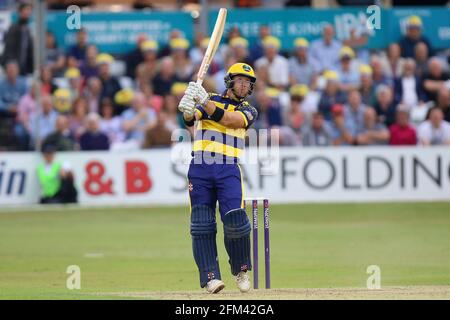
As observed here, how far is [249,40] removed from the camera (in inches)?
951

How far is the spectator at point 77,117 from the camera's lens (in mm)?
22500

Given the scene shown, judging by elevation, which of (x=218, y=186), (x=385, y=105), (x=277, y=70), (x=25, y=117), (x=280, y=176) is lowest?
(x=218, y=186)

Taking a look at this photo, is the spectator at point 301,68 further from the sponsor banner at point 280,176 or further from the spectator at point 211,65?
the sponsor banner at point 280,176

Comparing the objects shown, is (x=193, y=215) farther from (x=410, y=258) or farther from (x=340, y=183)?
(x=340, y=183)

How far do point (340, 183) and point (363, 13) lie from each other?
12.6ft

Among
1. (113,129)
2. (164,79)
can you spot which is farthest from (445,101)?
(113,129)

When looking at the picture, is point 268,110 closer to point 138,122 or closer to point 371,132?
point 371,132

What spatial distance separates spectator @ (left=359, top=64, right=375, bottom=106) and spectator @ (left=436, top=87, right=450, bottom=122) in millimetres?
1311

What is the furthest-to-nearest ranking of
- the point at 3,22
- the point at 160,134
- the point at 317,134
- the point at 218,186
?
the point at 3,22 < the point at 317,134 < the point at 160,134 < the point at 218,186

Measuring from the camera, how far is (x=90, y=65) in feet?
76.1

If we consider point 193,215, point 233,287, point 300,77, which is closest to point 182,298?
point 193,215

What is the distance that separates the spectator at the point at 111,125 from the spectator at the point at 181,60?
Result: 153cm

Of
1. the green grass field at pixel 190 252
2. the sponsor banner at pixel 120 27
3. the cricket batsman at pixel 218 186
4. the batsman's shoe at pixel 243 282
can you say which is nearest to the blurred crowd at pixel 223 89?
the sponsor banner at pixel 120 27

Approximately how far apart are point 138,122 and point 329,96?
3.81 metres
